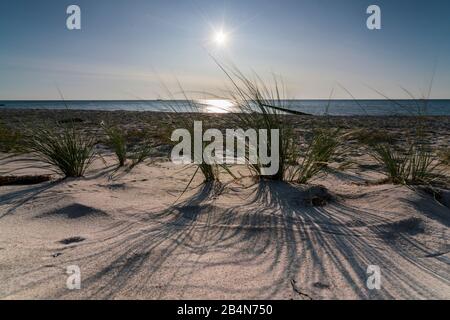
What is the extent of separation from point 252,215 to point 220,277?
0.57 metres

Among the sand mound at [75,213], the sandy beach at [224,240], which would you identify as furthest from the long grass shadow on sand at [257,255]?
the sand mound at [75,213]

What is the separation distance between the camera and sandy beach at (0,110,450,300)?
3.81 feet

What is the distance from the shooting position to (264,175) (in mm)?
2332

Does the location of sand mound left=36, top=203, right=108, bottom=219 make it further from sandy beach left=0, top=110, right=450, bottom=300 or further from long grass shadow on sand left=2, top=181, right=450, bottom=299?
long grass shadow on sand left=2, top=181, right=450, bottom=299

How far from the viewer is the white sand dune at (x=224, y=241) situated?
1.16 m

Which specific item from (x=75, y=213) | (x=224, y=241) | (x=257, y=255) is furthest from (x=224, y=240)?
(x=75, y=213)

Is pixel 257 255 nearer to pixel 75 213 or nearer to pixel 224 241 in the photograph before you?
pixel 224 241

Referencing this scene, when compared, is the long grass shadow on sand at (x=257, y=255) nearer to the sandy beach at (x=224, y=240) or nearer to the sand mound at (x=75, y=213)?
the sandy beach at (x=224, y=240)

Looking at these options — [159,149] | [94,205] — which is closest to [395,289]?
[94,205]

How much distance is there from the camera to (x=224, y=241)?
1.52 meters

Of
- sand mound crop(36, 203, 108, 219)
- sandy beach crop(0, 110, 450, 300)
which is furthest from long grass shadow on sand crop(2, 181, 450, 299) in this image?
sand mound crop(36, 203, 108, 219)

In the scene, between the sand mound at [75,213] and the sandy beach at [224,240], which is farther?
the sand mound at [75,213]

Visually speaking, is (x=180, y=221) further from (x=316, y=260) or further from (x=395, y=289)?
(x=395, y=289)

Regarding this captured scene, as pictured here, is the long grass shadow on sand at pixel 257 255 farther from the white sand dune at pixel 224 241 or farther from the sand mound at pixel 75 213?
the sand mound at pixel 75 213
